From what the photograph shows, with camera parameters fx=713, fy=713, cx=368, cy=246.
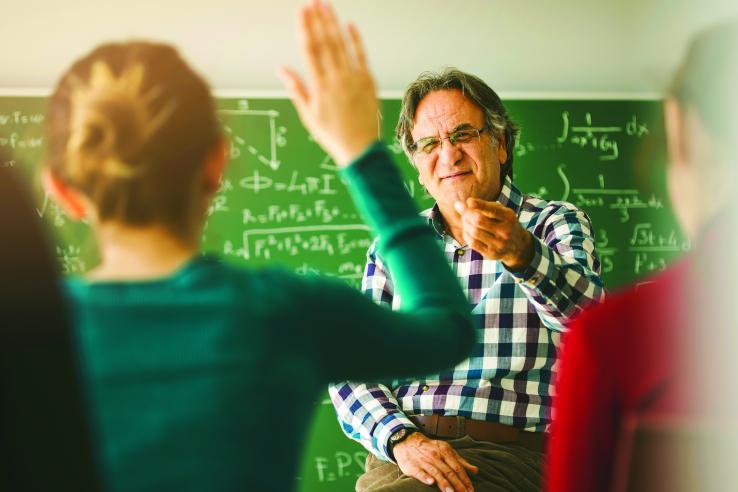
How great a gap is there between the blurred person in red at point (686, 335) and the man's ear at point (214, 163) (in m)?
0.42

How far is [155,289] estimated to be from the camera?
2.29 ft

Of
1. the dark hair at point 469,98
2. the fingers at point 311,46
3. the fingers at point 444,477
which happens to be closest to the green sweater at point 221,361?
the fingers at point 311,46

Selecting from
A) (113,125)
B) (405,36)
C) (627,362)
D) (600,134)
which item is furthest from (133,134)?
(600,134)

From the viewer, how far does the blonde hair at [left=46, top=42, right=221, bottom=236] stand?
73 centimetres

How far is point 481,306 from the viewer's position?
6.04ft

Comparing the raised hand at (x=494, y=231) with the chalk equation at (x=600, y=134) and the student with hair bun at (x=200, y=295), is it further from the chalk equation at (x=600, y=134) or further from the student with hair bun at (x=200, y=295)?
the chalk equation at (x=600, y=134)

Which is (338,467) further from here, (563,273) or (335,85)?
(335,85)

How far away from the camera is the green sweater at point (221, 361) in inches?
26.4

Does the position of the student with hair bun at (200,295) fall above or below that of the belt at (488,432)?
above

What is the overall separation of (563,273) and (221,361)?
1033 mm

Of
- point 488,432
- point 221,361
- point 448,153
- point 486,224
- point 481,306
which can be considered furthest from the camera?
point 448,153

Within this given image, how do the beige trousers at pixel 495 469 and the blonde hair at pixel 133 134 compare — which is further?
the beige trousers at pixel 495 469

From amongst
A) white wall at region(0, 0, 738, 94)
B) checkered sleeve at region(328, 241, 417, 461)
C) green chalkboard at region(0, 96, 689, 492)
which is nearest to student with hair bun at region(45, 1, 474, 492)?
checkered sleeve at region(328, 241, 417, 461)

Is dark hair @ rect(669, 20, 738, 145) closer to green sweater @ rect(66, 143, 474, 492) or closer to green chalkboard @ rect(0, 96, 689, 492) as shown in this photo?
green sweater @ rect(66, 143, 474, 492)
